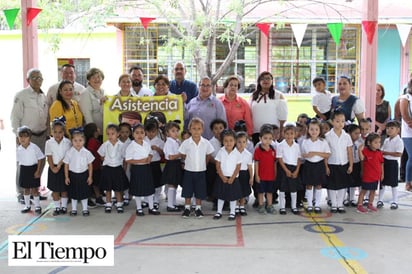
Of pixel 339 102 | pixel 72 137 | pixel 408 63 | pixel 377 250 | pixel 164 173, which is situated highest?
pixel 408 63

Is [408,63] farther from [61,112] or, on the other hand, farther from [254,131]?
[61,112]

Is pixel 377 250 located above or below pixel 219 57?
below

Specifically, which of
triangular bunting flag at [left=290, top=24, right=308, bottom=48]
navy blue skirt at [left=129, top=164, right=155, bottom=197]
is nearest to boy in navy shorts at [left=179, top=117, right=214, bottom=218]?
navy blue skirt at [left=129, top=164, right=155, bottom=197]

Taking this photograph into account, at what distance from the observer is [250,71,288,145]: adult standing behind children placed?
19.4ft

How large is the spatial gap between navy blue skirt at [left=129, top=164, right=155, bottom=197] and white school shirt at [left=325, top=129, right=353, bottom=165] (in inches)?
82.8

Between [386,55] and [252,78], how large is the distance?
376cm

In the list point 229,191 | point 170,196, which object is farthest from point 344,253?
point 170,196

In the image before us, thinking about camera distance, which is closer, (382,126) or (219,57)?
(382,126)

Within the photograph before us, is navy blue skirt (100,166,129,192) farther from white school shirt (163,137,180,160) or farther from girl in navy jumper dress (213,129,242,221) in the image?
girl in navy jumper dress (213,129,242,221)

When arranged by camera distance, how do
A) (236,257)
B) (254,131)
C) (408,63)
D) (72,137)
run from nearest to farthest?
(236,257) < (72,137) < (254,131) < (408,63)

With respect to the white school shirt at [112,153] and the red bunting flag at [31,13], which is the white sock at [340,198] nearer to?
the white school shirt at [112,153]

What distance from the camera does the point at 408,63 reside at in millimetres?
13570

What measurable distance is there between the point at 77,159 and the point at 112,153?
1.28 ft

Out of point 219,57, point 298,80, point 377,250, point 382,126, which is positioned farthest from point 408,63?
point 377,250
